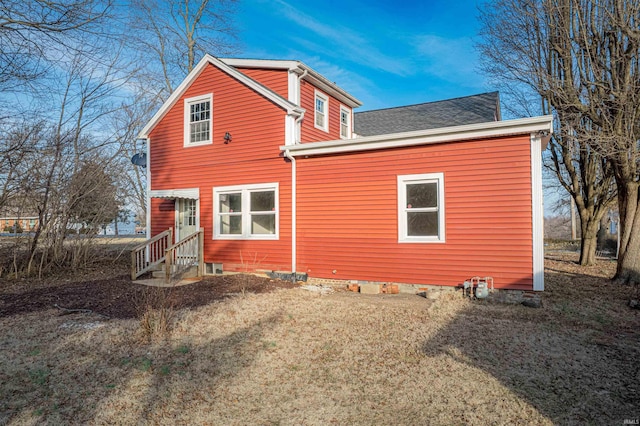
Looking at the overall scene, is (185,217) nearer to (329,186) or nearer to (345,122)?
(329,186)

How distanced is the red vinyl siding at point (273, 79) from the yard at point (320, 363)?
613cm

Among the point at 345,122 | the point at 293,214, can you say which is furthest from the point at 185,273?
the point at 345,122

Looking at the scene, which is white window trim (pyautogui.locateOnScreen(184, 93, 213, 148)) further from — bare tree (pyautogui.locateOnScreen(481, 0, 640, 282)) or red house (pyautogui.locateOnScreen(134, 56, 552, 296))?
bare tree (pyautogui.locateOnScreen(481, 0, 640, 282))

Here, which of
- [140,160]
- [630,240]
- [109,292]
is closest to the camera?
[109,292]

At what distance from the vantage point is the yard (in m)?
3.30

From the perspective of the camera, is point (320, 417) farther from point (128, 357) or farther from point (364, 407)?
point (128, 357)

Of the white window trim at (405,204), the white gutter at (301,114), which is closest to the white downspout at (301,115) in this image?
the white gutter at (301,114)

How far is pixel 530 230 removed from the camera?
290 inches

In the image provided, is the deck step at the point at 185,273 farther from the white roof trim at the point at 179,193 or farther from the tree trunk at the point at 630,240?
the tree trunk at the point at 630,240

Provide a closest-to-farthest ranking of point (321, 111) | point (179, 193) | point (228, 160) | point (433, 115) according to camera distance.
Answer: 1. point (228, 160)
2. point (179, 193)
3. point (321, 111)
4. point (433, 115)

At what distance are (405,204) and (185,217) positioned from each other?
22.2 ft

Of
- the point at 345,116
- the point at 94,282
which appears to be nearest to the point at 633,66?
the point at 345,116

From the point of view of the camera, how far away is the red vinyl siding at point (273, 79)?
10.8 metres

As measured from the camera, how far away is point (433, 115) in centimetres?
1443
